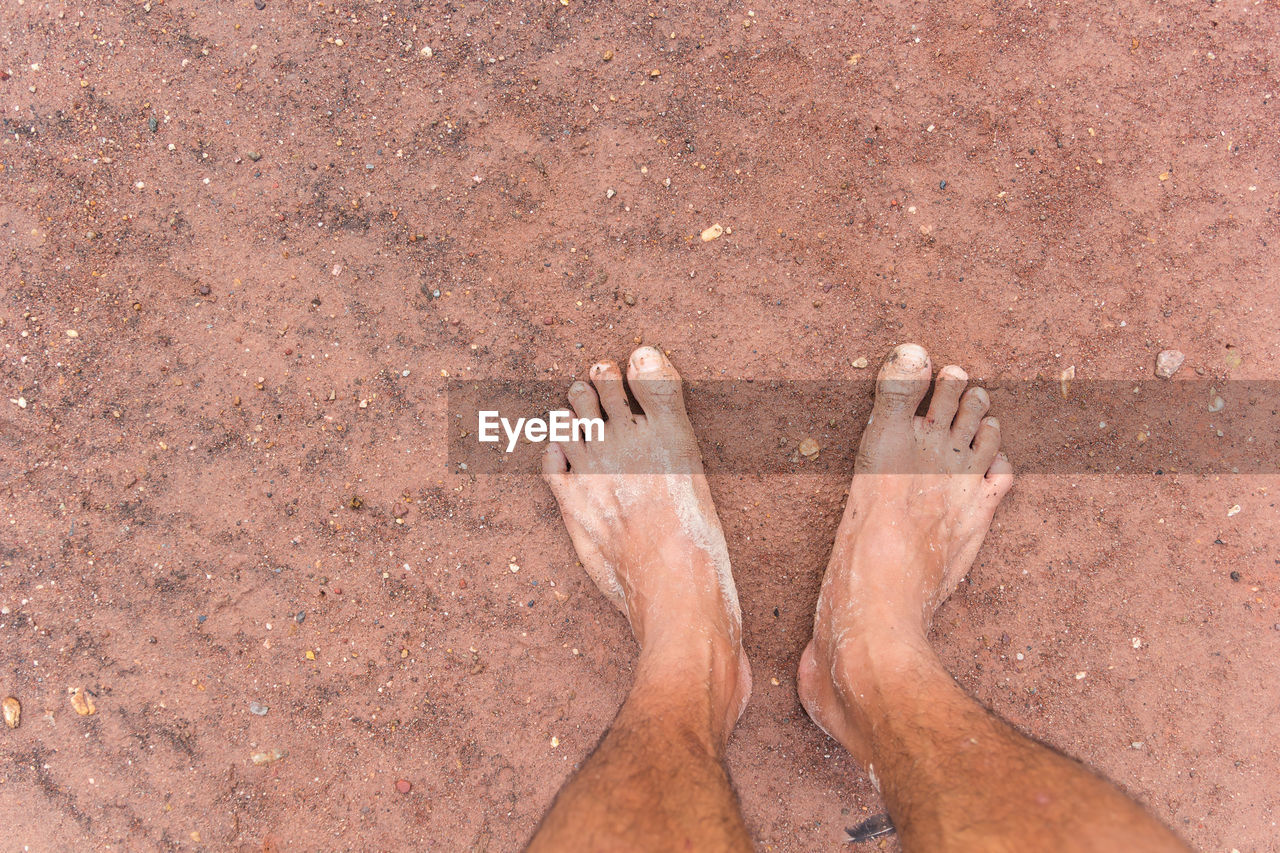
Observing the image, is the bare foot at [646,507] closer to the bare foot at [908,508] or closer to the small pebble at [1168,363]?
the bare foot at [908,508]

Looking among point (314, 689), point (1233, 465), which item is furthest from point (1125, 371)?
point (314, 689)

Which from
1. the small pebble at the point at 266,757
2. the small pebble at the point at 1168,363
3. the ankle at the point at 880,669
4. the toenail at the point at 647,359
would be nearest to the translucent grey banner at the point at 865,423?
the small pebble at the point at 1168,363

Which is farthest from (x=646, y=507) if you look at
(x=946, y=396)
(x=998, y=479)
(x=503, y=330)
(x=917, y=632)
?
(x=998, y=479)

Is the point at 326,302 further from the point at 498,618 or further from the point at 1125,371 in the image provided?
the point at 1125,371

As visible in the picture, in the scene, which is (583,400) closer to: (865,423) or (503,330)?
(503,330)

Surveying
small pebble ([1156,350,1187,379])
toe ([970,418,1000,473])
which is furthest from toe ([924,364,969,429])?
small pebble ([1156,350,1187,379])
